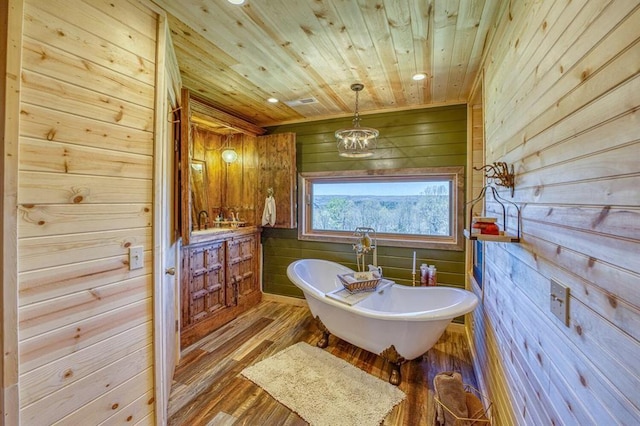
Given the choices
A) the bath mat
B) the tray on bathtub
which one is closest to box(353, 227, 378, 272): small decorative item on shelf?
the tray on bathtub

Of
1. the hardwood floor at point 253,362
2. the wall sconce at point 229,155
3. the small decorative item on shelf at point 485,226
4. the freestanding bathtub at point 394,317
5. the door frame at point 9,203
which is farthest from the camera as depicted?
the wall sconce at point 229,155

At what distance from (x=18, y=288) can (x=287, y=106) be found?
293 cm

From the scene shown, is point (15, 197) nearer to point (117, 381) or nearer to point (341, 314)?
point (117, 381)

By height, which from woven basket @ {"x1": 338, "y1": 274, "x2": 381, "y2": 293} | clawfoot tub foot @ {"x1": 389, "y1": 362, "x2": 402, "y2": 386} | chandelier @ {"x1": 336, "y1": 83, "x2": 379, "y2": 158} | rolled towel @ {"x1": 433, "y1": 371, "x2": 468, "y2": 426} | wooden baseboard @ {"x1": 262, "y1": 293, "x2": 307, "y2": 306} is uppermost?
chandelier @ {"x1": 336, "y1": 83, "x2": 379, "y2": 158}

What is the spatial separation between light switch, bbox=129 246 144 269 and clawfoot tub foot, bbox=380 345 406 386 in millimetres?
1935

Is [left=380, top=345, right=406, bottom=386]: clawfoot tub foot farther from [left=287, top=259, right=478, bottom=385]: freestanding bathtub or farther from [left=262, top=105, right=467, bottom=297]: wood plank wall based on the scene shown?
[left=262, top=105, right=467, bottom=297]: wood plank wall

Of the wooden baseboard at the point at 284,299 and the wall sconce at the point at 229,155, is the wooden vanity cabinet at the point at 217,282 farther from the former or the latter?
the wall sconce at the point at 229,155

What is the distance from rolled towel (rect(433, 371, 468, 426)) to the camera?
1.66 m

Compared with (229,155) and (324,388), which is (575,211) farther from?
(229,155)

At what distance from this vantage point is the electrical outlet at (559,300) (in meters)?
0.86

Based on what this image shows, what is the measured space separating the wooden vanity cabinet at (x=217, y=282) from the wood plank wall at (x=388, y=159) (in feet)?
1.16

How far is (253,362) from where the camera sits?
260 cm

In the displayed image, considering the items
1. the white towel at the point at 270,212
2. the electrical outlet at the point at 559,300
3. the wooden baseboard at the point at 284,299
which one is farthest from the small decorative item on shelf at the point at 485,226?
the wooden baseboard at the point at 284,299

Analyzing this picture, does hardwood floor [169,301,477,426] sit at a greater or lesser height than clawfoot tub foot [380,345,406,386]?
lesser
